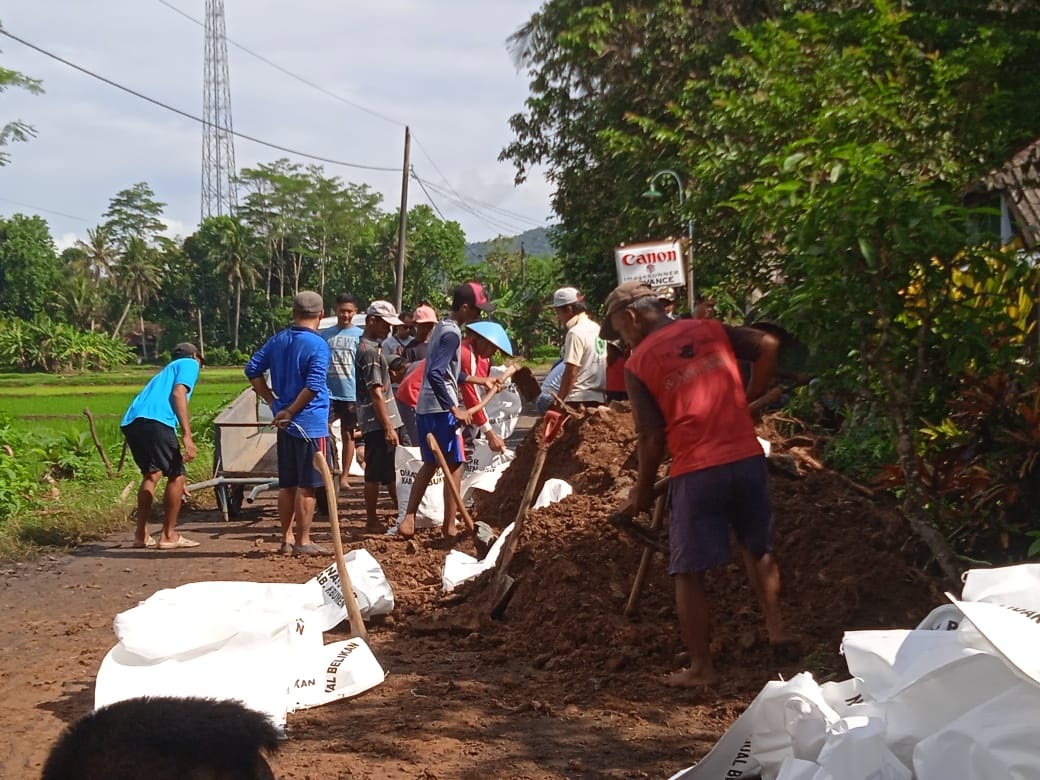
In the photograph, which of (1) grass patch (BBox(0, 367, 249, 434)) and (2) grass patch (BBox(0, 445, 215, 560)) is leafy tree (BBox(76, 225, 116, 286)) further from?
(2) grass patch (BBox(0, 445, 215, 560))

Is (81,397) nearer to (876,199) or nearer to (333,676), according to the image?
(333,676)

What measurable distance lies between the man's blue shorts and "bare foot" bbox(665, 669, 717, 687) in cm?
390

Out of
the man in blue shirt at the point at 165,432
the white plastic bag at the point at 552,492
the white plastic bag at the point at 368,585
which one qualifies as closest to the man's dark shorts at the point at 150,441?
the man in blue shirt at the point at 165,432

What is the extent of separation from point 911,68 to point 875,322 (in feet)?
13.5

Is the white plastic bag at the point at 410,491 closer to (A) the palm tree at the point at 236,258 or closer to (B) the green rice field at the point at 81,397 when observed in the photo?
(B) the green rice field at the point at 81,397

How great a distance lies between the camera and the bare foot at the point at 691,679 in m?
4.98

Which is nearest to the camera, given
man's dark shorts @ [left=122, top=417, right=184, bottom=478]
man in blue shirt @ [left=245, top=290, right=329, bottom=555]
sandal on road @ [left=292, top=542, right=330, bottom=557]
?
man in blue shirt @ [left=245, top=290, right=329, bottom=555]

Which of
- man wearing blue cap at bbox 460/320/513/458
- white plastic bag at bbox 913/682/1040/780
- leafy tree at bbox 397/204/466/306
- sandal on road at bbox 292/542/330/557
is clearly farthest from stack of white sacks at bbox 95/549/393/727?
leafy tree at bbox 397/204/466/306

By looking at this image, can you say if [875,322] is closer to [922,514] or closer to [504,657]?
[922,514]

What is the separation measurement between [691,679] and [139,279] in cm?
8447

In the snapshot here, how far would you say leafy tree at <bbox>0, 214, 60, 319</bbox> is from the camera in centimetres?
8494

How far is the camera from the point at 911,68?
8391 millimetres

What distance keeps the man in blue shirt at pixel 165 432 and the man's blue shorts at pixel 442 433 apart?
1896mm

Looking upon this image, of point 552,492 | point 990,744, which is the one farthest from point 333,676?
point 990,744
